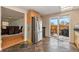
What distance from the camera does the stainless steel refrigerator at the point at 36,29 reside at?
2.27 meters

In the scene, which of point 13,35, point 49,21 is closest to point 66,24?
point 49,21

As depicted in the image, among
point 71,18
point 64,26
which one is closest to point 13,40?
point 64,26

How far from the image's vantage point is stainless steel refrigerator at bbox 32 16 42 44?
2.27m

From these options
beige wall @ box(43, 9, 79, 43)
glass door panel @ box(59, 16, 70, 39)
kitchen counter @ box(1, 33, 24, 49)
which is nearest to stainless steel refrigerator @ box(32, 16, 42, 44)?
beige wall @ box(43, 9, 79, 43)

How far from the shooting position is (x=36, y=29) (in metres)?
2.46

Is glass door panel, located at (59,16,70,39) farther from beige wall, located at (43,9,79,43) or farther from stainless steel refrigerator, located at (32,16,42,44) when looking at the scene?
stainless steel refrigerator, located at (32,16,42,44)

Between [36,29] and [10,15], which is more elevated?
[10,15]

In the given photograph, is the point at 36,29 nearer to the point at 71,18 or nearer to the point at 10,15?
the point at 10,15

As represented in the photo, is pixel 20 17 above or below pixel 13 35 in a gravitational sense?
above

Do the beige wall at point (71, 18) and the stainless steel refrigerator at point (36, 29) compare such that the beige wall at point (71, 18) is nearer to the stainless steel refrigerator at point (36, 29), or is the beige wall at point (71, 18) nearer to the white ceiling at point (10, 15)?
the stainless steel refrigerator at point (36, 29)

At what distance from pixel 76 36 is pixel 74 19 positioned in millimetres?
332

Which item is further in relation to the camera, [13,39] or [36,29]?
[36,29]
